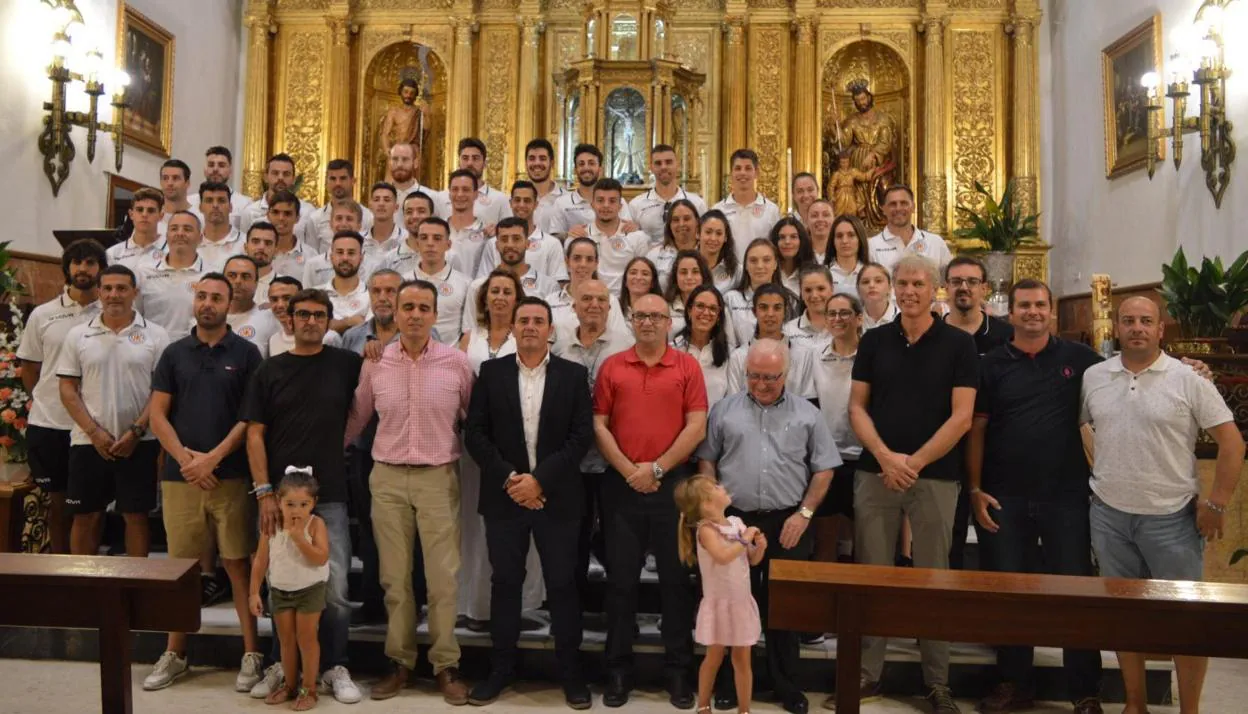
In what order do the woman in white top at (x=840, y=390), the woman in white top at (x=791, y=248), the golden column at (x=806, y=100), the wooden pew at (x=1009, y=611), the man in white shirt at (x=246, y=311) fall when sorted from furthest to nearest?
the golden column at (x=806, y=100) → the woman in white top at (x=791, y=248) → the man in white shirt at (x=246, y=311) → the woman in white top at (x=840, y=390) → the wooden pew at (x=1009, y=611)

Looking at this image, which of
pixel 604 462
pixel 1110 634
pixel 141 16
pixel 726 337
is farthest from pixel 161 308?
pixel 141 16

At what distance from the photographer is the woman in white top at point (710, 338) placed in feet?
15.6

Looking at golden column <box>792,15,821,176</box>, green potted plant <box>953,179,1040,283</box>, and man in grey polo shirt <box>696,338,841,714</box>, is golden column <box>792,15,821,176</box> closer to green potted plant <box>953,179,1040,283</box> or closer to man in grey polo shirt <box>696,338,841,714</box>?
green potted plant <box>953,179,1040,283</box>

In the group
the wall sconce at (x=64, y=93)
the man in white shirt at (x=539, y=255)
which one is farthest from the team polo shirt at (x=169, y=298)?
the wall sconce at (x=64, y=93)

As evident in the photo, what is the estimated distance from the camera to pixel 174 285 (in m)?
5.50

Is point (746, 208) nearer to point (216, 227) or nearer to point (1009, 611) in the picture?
point (216, 227)

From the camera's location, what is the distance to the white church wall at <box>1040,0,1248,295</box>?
26.4 feet

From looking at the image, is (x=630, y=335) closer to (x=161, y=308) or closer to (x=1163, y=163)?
(x=161, y=308)

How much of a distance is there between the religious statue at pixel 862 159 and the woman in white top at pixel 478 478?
7597 mm

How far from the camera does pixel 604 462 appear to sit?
15.0ft

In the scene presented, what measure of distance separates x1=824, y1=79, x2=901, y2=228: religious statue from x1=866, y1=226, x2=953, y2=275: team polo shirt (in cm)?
510

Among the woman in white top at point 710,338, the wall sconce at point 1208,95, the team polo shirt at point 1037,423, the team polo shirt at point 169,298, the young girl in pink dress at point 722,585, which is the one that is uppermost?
the wall sconce at point 1208,95

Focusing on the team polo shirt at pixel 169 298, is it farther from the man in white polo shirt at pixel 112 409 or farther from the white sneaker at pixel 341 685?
the white sneaker at pixel 341 685

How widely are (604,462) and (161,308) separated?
2715 millimetres
